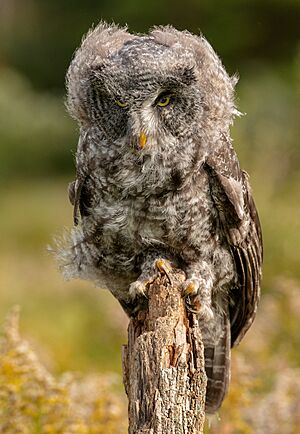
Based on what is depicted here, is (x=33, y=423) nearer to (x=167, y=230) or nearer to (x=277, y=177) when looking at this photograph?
(x=167, y=230)

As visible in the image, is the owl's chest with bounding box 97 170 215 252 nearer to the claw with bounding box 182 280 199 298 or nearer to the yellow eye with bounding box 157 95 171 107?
the claw with bounding box 182 280 199 298

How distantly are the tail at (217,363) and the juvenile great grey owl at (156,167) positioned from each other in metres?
0.44

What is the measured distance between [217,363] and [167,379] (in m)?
1.48

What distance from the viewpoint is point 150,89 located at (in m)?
Answer: 4.11

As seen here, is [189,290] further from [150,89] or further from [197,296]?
[150,89]

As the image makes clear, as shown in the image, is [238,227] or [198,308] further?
[238,227]

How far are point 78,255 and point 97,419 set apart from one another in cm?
76

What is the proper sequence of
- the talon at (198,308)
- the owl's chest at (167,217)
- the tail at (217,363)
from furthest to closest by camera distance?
the tail at (217,363)
the owl's chest at (167,217)
the talon at (198,308)

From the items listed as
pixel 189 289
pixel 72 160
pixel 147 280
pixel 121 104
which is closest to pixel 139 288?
pixel 147 280

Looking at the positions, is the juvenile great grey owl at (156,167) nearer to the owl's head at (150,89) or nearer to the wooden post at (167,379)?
the owl's head at (150,89)

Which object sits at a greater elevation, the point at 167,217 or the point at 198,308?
the point at 167,217

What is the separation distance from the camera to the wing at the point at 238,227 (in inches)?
175

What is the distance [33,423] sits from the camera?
4414 mm

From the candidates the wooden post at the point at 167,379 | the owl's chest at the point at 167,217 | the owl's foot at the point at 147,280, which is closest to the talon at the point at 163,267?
the owl's foot at the point at 147,280
